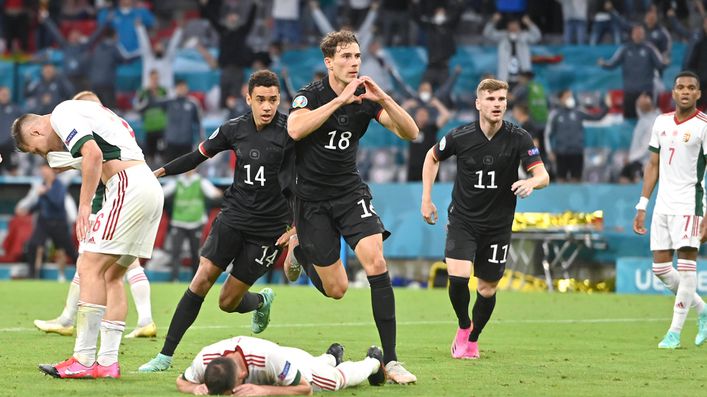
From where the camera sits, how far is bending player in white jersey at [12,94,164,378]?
8562 millimetres

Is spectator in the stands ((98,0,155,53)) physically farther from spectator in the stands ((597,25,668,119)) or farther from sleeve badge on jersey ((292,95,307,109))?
sleeve badge on jersey ((292,95,307,109))

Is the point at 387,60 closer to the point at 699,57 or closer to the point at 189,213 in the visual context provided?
the point at 189,213

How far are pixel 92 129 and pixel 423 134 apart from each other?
15.2 m

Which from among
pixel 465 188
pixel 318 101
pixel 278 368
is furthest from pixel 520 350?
pixel 278 368

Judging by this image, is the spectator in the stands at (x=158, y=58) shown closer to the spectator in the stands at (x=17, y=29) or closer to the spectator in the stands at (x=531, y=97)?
the spectator in the stands at (x=17, y=29)

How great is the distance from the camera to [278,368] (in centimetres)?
743

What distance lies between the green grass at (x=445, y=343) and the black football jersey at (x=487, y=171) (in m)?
1.24

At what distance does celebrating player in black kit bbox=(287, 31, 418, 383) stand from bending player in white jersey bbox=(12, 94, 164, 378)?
115cm

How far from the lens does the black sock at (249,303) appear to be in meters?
10.8

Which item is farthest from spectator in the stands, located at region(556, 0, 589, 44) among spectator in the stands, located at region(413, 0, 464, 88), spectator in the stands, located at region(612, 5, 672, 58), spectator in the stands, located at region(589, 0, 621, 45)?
spectator in the stands, located at region(413, 0, 464, 88)

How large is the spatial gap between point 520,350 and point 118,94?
18.3 metres

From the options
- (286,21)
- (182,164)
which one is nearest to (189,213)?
(286,21)

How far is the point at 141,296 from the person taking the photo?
12.4 m

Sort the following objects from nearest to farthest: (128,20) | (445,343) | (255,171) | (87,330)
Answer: (87,330) < (255,171) < (445,343) < (128,20)
